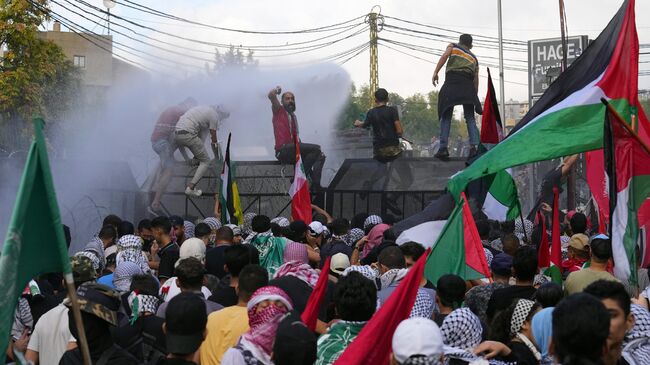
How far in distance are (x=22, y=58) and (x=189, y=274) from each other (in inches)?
1016

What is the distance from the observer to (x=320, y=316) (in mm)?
6996

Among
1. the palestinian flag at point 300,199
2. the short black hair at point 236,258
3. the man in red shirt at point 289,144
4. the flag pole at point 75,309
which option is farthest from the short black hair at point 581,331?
the man in red shirt at point 289,144

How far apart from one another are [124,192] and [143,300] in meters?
10.9

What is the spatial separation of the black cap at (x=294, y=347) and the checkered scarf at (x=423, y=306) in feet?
7.54

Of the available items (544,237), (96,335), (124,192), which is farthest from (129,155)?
(96,335)

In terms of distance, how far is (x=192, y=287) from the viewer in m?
6.50

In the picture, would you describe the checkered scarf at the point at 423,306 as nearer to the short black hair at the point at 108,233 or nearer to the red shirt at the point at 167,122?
the short black hair at the point at 108,233

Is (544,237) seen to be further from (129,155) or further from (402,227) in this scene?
(129,155)

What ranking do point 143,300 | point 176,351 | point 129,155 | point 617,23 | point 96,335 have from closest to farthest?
1. point 176,351
2. point 96,335
3. point 143,300
4. point 617,23
5. point 129,155

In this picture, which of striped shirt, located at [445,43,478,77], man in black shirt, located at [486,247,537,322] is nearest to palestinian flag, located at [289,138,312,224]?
striped shirt, located at [445,43,478,77]

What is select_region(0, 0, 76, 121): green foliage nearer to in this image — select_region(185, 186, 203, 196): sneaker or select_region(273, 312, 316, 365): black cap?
select_region(185, 186, 203, 196): sneaker

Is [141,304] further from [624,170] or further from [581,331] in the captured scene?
[581,331]

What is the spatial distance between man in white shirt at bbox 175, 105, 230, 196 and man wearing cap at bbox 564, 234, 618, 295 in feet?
33.9

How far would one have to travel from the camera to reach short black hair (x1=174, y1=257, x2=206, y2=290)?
21.2ft
